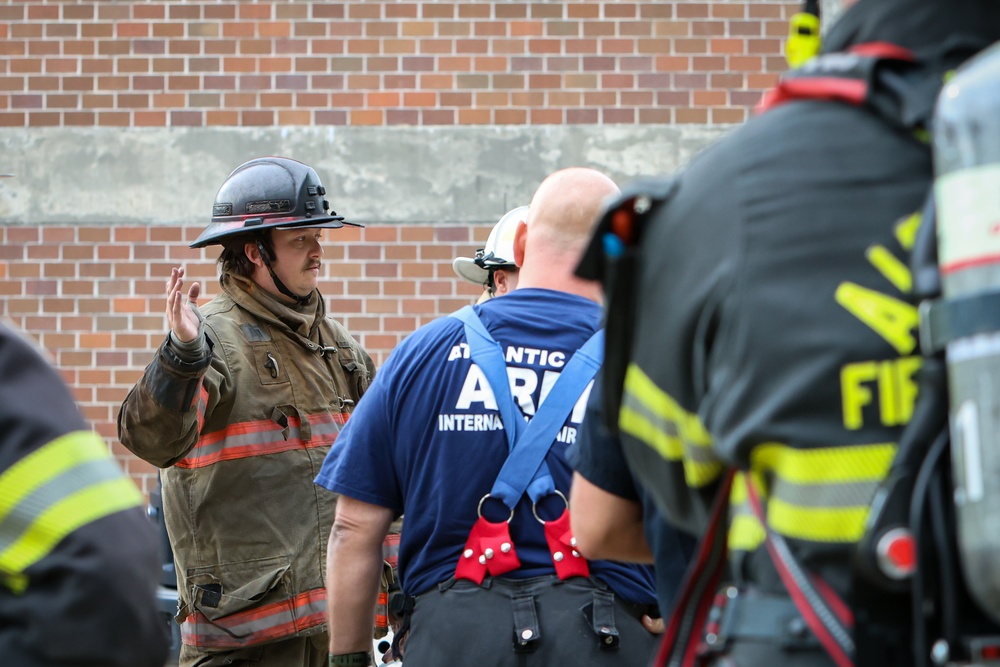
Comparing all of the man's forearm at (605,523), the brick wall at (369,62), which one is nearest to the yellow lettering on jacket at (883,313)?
the man's forearm at (605,523)

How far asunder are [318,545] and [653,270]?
3.00 meters

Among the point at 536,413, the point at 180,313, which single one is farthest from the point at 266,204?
the point at 536,413

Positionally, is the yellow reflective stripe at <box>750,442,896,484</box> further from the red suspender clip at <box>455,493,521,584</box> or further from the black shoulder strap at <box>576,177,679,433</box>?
the red suspender clip at <box>455,493,521,584</box>

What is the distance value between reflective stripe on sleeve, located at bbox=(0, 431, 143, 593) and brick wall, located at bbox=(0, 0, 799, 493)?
18.7 ft

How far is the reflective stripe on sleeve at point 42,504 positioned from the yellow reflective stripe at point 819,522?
0.80 m

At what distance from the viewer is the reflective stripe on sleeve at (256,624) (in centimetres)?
427

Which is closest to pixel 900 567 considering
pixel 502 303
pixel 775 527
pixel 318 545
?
pixel 775 527

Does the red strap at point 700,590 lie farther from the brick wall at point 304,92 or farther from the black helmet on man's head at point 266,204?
the brick wall at point 304,92

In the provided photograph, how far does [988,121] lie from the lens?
1.33m

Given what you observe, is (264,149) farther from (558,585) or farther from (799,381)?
(799,381)

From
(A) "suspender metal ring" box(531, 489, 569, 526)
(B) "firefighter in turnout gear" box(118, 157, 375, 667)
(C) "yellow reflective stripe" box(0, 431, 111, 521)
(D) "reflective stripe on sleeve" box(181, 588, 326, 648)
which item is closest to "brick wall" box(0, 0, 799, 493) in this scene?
(B) "firefighter in turnout gear" box(118, 157, 375, 667)

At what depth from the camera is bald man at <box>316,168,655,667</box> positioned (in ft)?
9.92

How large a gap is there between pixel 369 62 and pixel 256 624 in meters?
3.91

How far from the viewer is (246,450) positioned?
442 centimetres
